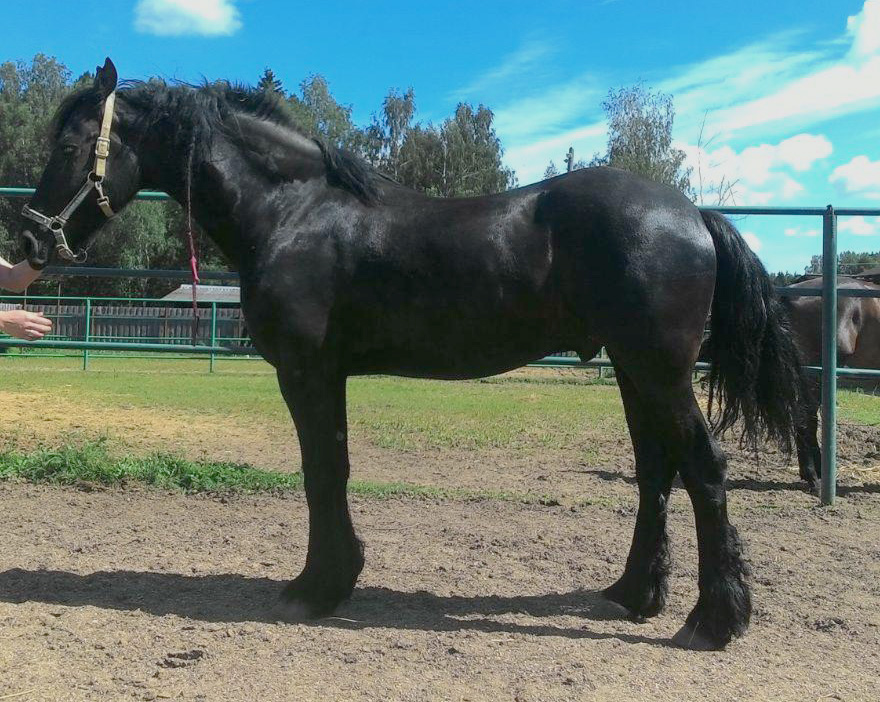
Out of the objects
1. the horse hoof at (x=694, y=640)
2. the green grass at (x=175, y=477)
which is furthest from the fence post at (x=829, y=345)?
the horse hoof at (x=694, y=640)

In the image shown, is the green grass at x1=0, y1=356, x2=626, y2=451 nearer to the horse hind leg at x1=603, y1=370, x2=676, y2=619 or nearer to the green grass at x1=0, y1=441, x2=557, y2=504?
the green grass at x1=0, y1=441, x2=557, y2=504

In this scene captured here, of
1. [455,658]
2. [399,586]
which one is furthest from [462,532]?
[455,658]

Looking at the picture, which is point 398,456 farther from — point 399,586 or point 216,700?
point 216,700

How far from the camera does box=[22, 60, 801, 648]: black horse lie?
293 cm

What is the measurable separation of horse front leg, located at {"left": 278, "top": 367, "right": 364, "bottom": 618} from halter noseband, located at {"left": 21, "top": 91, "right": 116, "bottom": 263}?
1.08 metres

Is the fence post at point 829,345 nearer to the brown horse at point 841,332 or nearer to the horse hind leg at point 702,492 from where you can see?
the brown horse at point 841,332

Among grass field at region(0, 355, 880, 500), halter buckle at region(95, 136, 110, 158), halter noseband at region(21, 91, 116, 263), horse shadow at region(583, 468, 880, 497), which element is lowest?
horse shadow at region(583, 468, 880, 497)

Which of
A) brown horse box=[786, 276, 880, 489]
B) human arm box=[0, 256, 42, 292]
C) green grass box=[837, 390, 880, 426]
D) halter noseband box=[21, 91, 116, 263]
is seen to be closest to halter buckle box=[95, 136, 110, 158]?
halter noseband box=[21, 91, 116, 263]

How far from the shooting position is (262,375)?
578 inches

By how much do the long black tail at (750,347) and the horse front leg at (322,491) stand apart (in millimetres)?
1638

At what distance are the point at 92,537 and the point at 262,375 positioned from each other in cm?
1053

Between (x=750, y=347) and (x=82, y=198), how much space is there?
2.90m

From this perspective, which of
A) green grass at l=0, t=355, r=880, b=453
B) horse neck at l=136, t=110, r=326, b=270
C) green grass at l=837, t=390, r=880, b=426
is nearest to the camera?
horse neck at l=136, t=110, r=326, b=270

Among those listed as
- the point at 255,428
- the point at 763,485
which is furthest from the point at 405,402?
the point at 763,485
